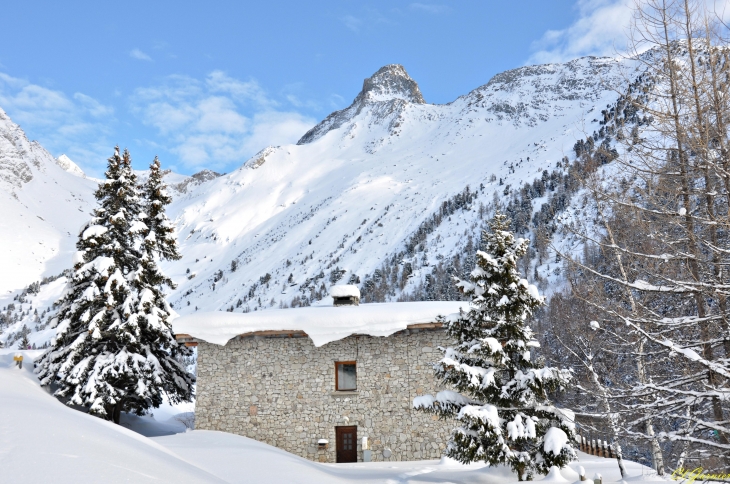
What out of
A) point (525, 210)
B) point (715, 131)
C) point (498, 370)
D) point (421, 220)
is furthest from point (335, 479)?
point (421, 220)

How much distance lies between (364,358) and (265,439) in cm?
376

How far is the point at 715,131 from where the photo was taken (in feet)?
16.9

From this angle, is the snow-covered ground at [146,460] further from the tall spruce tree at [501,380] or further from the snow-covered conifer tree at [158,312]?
the snow-covered conifer tree at [158,312]

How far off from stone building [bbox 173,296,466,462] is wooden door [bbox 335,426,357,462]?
27 mm

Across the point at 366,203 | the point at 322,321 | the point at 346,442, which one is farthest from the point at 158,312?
the point at 366,203

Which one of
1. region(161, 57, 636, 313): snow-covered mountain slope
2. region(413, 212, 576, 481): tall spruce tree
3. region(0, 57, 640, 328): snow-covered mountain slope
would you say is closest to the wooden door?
region(413, 212, 576, 481): tall spruce tree

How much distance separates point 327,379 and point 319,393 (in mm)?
462

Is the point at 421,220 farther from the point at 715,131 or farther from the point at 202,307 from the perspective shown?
the point at 715,131

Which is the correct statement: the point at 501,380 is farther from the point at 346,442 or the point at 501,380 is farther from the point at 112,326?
the point at 112,326

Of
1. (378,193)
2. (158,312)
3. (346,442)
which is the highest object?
(378,193)

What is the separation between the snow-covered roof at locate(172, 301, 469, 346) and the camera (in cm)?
1480

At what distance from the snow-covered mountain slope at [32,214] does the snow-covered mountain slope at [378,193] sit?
32.2m

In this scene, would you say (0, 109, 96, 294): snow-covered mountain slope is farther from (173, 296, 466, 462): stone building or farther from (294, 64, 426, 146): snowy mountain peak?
(173, 296, 466, 462): stone building

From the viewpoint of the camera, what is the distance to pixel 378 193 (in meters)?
93.1
